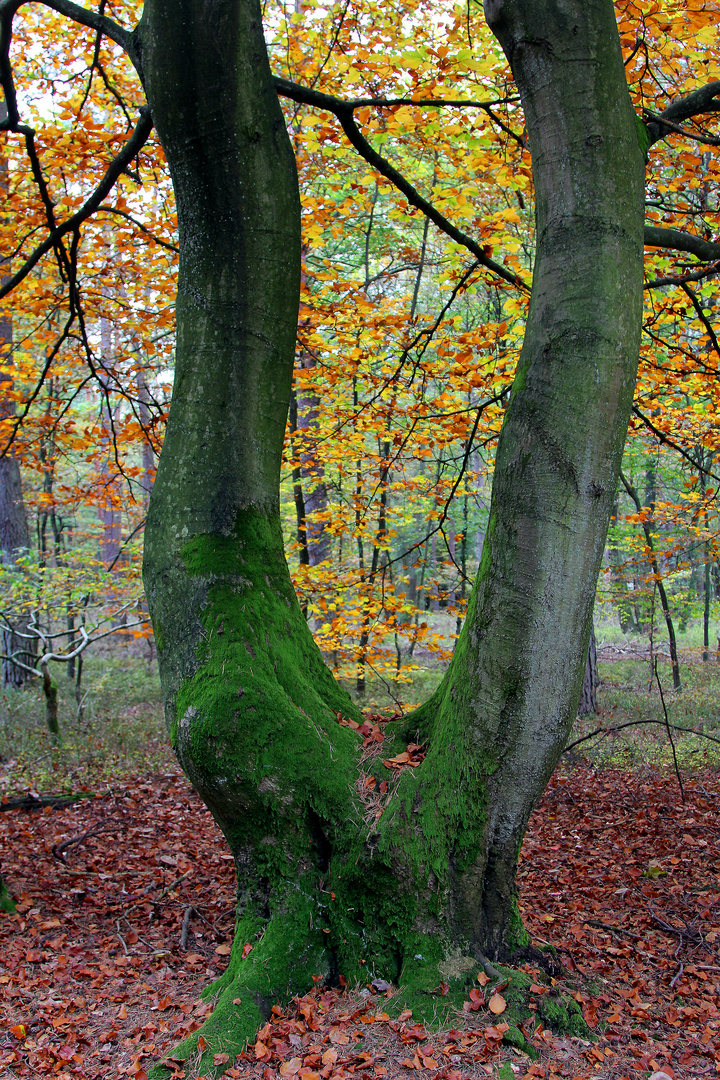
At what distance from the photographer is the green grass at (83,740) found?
710 cm

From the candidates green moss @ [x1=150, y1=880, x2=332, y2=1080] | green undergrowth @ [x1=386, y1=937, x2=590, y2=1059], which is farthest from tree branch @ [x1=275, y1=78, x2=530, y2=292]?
green undergrowth @ [x1=386, y1=937, x2=590, y2=1059]

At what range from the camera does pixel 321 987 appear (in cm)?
267

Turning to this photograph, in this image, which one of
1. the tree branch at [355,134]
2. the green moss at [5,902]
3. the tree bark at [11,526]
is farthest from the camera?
the tree bark at [11,526]

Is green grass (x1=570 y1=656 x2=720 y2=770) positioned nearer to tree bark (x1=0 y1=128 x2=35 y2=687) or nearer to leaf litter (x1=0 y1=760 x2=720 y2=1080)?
leaf litter (x1=0 y1=760 x2=720 y2=1080)

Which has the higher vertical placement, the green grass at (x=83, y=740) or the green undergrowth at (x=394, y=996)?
the green undergrowth at (x=394, y=996)

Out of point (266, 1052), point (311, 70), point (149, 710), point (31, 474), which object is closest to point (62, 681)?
point (149, 710)

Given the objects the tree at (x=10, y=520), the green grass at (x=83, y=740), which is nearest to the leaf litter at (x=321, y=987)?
the green grass at (x=83, y=740)

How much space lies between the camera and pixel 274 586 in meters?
3.07

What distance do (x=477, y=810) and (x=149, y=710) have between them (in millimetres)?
9652

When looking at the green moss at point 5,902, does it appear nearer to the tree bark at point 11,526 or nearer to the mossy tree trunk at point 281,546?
the mossy tree trunk at point 281,546

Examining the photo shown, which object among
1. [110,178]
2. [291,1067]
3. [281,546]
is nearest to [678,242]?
[281,546]

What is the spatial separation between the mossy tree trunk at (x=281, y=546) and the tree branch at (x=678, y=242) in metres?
0.48

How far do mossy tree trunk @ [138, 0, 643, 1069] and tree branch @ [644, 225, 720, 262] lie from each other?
480 mm

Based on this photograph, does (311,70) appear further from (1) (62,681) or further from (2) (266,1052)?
(1) (62,681)
